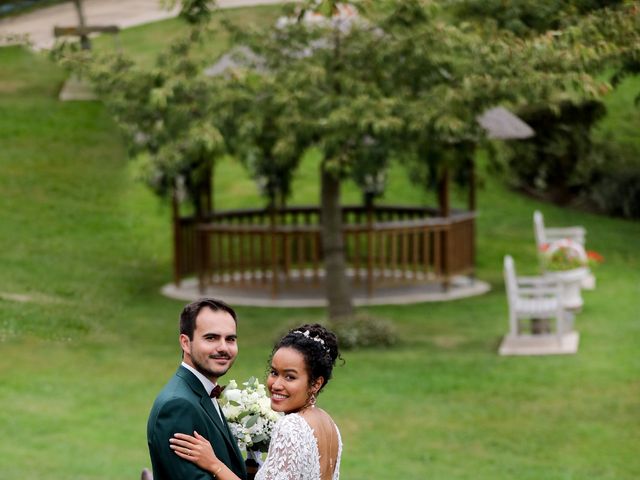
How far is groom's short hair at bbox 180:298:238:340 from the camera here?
471cm

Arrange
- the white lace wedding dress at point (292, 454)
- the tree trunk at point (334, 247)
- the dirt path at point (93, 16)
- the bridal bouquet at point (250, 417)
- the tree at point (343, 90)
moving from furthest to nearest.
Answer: the dirt path at point (93, 16) < the tree trunk at point (334, 247) < the tree at point (343, 90) < the bridal bouquet at point (250, 417) < the white lace wedding dress at point (292, 454)

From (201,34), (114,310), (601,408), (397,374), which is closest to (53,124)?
(114,310)

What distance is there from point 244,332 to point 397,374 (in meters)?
3.22

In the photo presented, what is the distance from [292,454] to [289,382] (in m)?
0.25

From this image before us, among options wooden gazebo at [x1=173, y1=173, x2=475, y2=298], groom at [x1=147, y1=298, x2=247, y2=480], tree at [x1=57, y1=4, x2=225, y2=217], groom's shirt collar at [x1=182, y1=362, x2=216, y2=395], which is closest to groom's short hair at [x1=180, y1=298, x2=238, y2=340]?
groom at [x1=147, y1=298, x2=247, y2=480]

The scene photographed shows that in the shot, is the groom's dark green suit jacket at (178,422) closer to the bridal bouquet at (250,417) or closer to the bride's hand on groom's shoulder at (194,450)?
the bride's hand on groom's shoulder at (194,450)

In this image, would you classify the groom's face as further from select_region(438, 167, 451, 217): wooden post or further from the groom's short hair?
select_region(438, 167, 451, 217): wooden post

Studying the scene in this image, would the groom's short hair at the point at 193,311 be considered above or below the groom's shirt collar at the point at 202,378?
above

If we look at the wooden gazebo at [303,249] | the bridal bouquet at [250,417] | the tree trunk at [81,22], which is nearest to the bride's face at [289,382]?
the bridal bouquet at [250,417]

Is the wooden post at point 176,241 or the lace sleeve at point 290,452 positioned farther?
the wooden post at point 176,241

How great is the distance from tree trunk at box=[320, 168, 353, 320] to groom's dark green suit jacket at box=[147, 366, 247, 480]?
12.0 meters

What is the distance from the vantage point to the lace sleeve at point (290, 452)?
181 inches

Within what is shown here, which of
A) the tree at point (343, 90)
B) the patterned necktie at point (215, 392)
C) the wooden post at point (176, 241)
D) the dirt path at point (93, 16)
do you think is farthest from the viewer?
the dirt path at point (93, 16)

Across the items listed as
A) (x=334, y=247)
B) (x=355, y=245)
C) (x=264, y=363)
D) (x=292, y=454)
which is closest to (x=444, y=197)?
(x=355, y=245)
